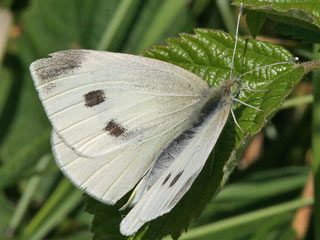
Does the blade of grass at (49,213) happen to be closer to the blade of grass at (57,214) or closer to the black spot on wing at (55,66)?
the blade of grass at (57,214)

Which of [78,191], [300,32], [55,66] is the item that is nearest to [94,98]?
[55,66]

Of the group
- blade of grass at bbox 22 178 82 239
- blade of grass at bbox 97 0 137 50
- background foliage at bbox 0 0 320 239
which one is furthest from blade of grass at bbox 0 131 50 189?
blade of grass at bbox 97 0 137 50

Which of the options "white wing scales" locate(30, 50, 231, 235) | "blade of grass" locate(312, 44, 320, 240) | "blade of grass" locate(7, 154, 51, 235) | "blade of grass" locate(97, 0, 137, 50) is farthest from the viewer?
"blade of grass" locate(97, 0, 137, 50)

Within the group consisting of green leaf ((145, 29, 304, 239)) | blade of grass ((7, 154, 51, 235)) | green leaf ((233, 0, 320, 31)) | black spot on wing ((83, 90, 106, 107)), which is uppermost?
green leaf ((233, 0, 320, 31))

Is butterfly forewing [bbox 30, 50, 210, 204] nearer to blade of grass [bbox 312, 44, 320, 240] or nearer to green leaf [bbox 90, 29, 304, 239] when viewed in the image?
green leaf [bbox 90, 29, 304, 239]

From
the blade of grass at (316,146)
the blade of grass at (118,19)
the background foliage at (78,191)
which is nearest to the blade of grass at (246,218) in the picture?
the background foliage at (78,191)

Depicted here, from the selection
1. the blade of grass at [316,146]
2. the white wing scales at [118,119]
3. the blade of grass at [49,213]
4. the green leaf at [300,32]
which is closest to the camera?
the white wing scales at [118,119]
